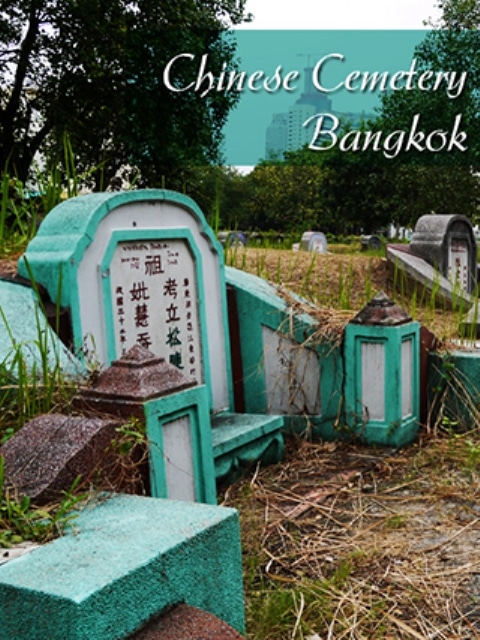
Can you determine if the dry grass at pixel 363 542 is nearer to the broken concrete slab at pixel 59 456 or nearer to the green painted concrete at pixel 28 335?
the broken concrete slab at pixel 59 456

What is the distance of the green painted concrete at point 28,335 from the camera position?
291 cm

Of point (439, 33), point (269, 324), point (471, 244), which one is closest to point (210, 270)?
point (269, 324)

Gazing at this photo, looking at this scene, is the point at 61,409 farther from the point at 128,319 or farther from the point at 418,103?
the point at 418,103

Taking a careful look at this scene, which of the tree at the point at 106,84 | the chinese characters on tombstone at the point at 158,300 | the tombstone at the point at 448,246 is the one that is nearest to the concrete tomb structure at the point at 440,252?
the tombstone at the point at 448,246

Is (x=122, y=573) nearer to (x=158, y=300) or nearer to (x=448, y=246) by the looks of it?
(x=158, y=300)

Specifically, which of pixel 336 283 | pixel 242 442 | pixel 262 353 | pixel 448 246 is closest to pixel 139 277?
pixel 242 442

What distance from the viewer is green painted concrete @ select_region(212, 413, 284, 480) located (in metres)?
3.75

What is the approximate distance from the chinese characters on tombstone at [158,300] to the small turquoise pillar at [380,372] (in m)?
0.91

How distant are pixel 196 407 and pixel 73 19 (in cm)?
946

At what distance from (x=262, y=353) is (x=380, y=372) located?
28.2 inches

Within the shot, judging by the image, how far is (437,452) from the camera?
4281mm

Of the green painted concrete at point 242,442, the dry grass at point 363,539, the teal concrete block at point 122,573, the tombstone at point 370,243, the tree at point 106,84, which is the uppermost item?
the tree at point 106,84

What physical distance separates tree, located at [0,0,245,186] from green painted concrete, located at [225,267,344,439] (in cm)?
604

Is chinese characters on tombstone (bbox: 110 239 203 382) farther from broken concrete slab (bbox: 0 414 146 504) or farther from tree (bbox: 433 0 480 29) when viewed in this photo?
tree (bbox: 433 0 480 29)
